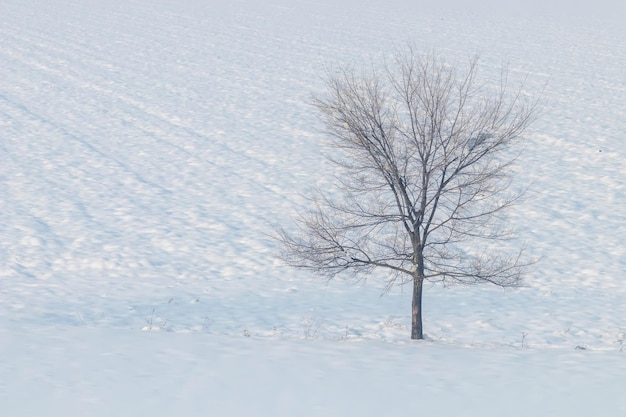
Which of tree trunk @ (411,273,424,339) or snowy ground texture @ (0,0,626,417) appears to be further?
tree trunk @ (411,273,424,339)

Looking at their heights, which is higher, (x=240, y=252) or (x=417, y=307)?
(x=240, y=252)

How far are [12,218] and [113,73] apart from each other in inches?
759

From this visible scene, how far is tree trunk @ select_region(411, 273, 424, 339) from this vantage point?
1309cm

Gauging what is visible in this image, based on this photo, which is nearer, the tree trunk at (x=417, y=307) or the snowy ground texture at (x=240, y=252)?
the snowy ground texture at (x=240, y=252)

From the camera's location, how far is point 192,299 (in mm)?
16297

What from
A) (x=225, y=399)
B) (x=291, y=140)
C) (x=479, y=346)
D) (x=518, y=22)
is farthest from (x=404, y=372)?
(x=518, y=22)

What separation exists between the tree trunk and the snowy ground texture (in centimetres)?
48

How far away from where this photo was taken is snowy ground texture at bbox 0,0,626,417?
9922 mm

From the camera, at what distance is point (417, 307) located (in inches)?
532

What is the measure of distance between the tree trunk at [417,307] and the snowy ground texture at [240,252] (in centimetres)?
48

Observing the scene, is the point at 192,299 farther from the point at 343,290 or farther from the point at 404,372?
the point at 404,372

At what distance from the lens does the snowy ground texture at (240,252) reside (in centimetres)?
992

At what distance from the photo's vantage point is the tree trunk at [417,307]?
42.9ft

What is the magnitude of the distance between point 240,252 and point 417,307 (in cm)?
661
